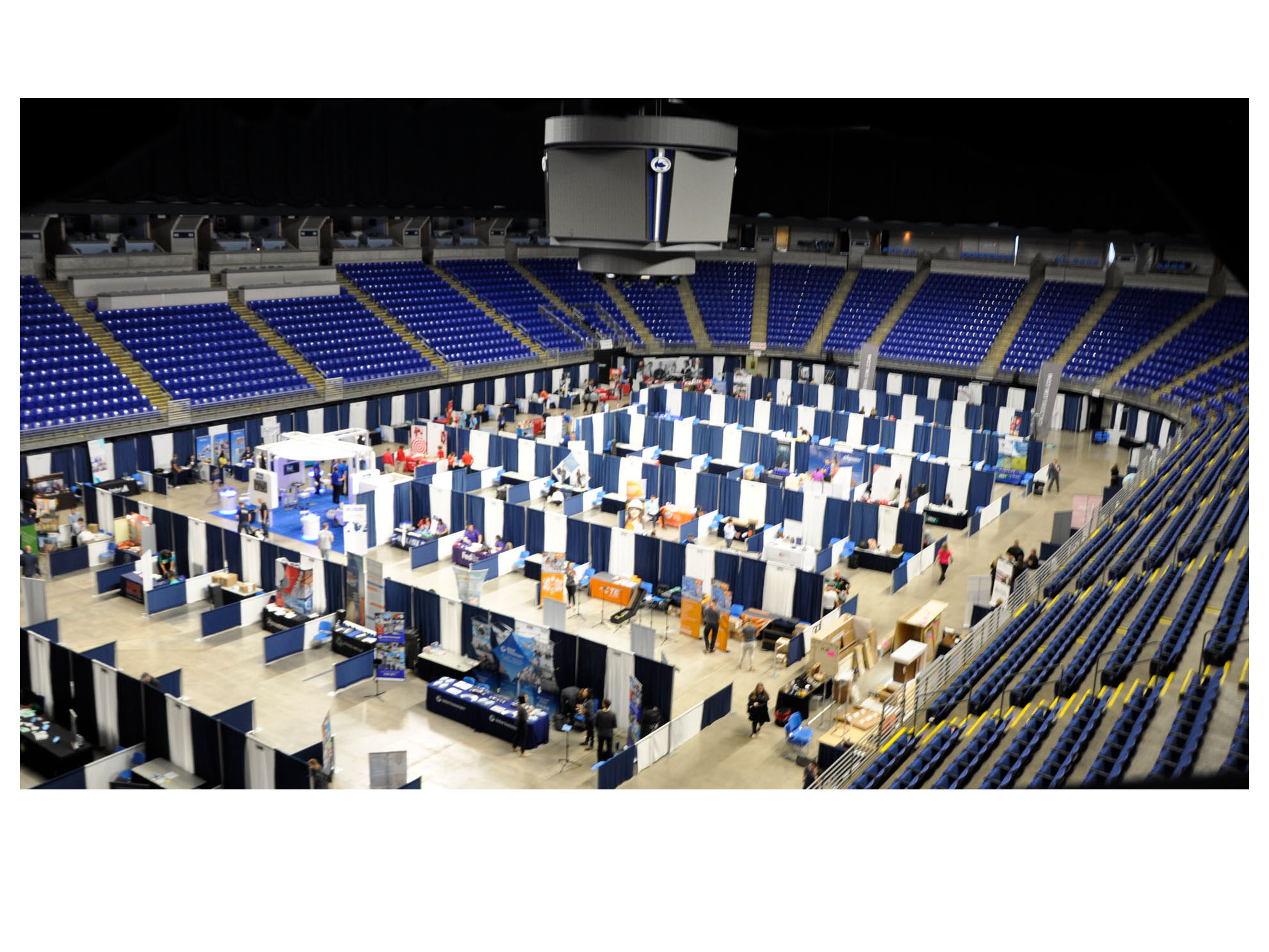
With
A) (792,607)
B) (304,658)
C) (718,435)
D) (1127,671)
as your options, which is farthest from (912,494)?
(304,658)

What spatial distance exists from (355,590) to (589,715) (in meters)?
5.39

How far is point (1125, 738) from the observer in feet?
39.6

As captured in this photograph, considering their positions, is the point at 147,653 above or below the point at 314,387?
below

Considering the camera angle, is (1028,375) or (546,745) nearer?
(546,745)

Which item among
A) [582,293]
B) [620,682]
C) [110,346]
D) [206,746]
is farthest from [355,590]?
[582,293]

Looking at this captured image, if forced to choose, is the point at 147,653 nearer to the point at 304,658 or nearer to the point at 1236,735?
the point at 304,658

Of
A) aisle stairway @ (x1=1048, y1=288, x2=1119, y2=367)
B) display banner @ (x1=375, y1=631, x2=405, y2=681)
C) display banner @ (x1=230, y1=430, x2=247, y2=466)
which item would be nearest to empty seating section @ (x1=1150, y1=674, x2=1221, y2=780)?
display banner @ (x1=375, y1=631, x2=405, y2=681)

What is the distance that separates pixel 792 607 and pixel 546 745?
628 cm

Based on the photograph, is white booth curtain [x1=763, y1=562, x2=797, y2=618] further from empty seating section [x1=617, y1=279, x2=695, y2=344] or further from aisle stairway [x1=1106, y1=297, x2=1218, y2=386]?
empty seating section [x1=617, y1=279, x2=695, y2=344]

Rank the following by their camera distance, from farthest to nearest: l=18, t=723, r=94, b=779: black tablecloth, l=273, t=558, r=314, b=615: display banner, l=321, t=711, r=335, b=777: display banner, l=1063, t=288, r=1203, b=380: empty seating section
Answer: l=1063, t=288, r=1203, b=380: empty seating section
l=273, t=558, r=314, b=615: display banner
l=18, t=723, r=94, b=779: black tablecloth
l=321, t=711, r=335, b=777: display banner

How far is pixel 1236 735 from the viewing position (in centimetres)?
1098

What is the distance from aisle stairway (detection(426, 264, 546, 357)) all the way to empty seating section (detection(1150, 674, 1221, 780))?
31.2 m

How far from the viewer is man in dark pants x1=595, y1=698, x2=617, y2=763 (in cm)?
1516

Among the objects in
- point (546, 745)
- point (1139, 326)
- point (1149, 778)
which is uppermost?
point (1139, 326)
